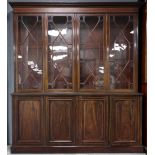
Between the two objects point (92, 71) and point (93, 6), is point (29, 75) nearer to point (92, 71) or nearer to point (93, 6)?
point (92, 71)

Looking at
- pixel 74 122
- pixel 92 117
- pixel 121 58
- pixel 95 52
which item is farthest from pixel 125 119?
pixel 95 52

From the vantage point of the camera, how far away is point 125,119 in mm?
3426

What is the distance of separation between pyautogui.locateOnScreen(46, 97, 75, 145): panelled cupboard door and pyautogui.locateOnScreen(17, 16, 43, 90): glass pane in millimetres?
362

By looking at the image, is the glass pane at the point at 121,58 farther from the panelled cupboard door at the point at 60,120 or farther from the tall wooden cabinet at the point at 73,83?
the panelled cupboard door at the point at 60,120

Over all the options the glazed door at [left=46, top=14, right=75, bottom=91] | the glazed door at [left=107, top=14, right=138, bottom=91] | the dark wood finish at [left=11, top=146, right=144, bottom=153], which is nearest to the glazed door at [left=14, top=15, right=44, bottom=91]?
the glazed door at [left=46, top=14, right=75, bottom=91]

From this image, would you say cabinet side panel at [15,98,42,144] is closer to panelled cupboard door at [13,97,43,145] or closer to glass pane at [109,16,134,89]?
panelled cupboard door at [13,97,43,145]

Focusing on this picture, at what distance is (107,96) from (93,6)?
133cm

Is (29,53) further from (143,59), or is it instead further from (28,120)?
(143,59)

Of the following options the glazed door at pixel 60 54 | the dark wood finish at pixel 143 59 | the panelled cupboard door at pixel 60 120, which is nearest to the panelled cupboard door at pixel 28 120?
the panelled cupboard door at pixel 60 120

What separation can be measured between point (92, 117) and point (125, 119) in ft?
1.60

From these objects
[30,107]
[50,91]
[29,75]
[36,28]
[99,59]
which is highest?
[36,28]

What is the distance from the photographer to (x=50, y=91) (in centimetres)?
344
